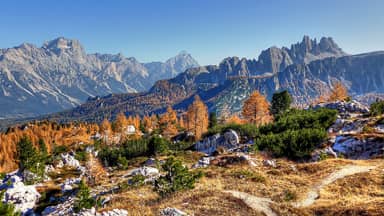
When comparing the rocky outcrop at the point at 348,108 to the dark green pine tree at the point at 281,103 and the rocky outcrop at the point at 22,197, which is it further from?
the rocky outcrop at the point at 22,197

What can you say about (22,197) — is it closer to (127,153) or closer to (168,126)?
(127,153)

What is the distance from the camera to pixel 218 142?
86.2 metres

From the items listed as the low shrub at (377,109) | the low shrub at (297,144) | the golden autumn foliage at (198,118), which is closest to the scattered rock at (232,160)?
the low shrub at (297,144)

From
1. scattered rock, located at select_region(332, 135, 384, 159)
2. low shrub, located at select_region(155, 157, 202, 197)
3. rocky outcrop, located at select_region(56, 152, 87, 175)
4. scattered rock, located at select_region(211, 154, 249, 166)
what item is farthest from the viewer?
rocky outcrop, located at select_region(56, 152, 87, 175)

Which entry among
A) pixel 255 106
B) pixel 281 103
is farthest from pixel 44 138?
pixel 281 103

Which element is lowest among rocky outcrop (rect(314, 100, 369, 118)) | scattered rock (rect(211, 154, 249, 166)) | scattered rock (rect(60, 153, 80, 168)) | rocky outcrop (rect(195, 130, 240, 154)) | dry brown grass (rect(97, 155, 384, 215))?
scattered rock (rect(60, 153, 80, 168))

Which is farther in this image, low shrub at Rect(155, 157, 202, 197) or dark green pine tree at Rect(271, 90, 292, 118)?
dark green pine tree at Rect(271, 90, 292, 118)

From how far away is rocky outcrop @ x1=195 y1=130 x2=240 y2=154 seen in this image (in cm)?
8250

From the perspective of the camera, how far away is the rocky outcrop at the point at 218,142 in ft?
271

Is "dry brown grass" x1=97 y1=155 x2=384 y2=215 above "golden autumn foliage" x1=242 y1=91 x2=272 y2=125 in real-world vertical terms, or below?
below

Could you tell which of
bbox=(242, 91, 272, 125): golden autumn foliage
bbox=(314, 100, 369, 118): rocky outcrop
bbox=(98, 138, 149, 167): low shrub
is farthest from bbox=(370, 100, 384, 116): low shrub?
bbox=(98, 138, 149, 167): low shrub

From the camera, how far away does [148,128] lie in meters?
159

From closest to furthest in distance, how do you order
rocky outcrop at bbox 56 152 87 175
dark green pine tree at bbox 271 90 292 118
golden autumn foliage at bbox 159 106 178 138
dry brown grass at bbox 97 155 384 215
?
dry brown grass at bbox 97 155 384 215 < dark green pine tree at bbox 271 90 292 118 < rocky outcrop at bbox 56 152 87 175 < golden autumn foliage at bbox 159 106 178 138

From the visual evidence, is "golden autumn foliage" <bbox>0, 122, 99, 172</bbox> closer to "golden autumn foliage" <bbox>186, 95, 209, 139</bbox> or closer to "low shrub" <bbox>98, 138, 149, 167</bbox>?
"low shrub" <bbox>98, 138, 149, 167</bbox>
